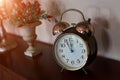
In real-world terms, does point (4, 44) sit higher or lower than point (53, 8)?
lower

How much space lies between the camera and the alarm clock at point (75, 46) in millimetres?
830

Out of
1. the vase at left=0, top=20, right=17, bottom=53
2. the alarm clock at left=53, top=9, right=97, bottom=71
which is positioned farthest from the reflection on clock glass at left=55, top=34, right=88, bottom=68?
the vase at left=0, top=20, right=17, bottom=53

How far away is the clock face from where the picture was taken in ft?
2.75

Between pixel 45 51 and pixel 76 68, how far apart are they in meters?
0.38

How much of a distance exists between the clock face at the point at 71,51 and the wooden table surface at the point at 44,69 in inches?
2.0

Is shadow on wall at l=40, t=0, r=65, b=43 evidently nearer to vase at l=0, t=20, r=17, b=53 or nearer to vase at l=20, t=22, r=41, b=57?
vase at l=20, t=22, r=41, b=57

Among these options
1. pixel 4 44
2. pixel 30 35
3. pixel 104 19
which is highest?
pixel 104 19

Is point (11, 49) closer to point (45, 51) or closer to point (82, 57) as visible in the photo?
point (45, 51)

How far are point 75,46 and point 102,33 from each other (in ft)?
0.64

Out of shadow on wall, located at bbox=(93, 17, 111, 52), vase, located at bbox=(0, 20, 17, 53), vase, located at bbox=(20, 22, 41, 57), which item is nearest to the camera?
shadow on wall, located at bbox=(93, 17, 111, 52)

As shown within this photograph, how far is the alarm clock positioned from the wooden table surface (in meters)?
0.05

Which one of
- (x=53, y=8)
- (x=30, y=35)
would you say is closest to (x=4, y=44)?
(x=30, y=35)

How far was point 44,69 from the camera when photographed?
3.16ft

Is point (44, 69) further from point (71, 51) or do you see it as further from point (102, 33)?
point (102, 33)
